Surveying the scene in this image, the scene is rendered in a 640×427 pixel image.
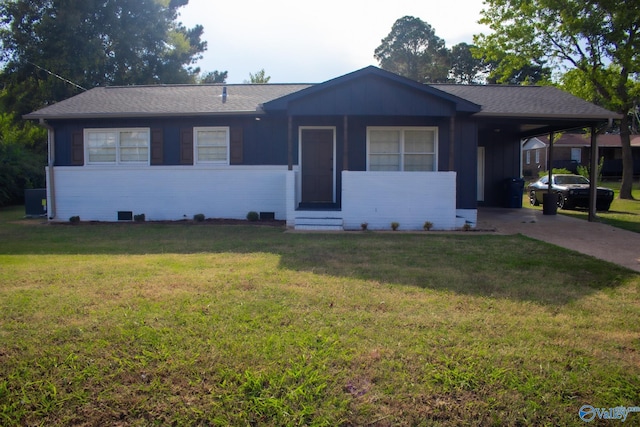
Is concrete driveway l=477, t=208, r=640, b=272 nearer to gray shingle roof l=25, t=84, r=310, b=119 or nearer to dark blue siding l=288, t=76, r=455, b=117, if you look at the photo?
dark blue siding l=288, t=76, r=455, b=117

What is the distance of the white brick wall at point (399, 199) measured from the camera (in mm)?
11289

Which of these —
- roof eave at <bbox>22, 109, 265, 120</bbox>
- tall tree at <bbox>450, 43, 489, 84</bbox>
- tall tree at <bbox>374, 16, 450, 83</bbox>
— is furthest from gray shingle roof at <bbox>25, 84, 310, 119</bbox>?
tall tree at <bbox>450, 43, 489, 84</bbox>

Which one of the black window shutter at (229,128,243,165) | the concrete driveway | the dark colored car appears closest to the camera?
the concrete driveway

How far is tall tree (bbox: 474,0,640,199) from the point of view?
18.8 meters

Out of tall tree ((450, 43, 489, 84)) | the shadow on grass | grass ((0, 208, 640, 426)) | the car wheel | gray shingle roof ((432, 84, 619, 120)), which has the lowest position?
grass ((0, 208, 640, 426))

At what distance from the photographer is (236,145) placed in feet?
42.8

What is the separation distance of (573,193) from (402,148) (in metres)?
8.22

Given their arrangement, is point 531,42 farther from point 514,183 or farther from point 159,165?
point 159,165

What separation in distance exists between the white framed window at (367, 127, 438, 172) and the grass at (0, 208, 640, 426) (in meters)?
5.97

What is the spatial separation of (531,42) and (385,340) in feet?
71.5

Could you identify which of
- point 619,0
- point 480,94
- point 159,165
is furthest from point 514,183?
point 159,165

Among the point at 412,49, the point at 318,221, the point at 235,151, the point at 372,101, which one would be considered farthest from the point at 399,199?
the point at 412,49

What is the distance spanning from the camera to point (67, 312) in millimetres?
4555

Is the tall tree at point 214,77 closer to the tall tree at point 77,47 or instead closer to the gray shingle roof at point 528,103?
the tall tree at point 77,47
